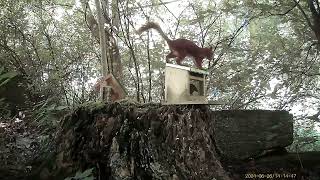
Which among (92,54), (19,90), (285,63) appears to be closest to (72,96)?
(92,54)

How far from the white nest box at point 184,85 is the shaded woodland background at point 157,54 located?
6.60 ft

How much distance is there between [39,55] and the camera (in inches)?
197

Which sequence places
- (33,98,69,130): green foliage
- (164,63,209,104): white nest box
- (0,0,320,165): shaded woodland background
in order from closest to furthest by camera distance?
(164,63,209,104): white nest box, (33,98,69,130): green foliage, (0,0,320,165): shaded woodland background

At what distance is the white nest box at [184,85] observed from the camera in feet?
8.30

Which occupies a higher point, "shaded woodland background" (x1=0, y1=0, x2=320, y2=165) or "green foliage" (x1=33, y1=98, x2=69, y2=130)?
"shaded woodland background" (x1=0, y1=0, x2=320, y2=165)

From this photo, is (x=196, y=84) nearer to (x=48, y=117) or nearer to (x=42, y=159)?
(x=42, y=159)

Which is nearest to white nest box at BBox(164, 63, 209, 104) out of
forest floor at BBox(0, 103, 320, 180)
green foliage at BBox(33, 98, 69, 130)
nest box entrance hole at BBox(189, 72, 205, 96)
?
nest box entrance hole at BBox(189, 72, 205, 96)

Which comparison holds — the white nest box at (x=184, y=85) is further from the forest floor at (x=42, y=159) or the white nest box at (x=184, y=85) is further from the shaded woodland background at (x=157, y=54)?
the shaded woodland background at (x=157, y=54)

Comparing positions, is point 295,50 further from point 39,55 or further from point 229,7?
point 39,55

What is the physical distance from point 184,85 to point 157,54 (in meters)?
2.40

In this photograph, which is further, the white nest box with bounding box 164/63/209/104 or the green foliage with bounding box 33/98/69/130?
the green foliage with bounding box 33/98/69/130

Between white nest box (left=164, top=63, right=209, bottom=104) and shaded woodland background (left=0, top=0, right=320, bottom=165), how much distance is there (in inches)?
79.2

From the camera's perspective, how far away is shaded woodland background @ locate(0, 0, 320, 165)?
472 centimetres

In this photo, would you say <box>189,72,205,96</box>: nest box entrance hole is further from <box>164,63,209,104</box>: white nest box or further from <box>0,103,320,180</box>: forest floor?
<box>0,103,320,180</box>: forest floor
